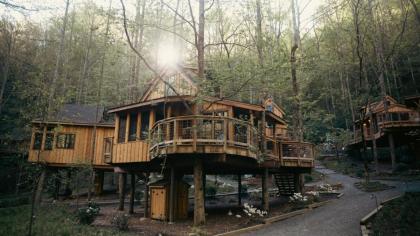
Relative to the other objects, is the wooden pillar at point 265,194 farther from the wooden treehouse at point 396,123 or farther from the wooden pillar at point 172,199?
the wooden treehouse at point 396,123

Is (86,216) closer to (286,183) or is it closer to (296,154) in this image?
(296,154)

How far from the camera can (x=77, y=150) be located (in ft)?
70.1

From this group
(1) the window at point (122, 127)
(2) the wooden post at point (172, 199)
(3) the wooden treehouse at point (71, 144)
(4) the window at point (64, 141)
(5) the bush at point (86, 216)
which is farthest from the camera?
(4) the window at point (64, 141)

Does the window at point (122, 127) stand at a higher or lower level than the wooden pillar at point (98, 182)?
higher

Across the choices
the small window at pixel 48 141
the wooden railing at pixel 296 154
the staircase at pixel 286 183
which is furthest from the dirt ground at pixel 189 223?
the small window at pixel 48 141

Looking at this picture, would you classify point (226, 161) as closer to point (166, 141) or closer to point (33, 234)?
point (166, 141)

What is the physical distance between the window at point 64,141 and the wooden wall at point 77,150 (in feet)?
0.75

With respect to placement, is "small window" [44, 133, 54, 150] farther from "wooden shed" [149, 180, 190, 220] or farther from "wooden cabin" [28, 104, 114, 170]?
"wooden shed" [149, 180, 190, 220]

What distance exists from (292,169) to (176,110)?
26.2 ft

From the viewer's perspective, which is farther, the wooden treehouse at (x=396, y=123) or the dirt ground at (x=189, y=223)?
the wooden treehouse at (x=396, y=123)

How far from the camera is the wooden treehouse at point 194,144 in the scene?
11.4m

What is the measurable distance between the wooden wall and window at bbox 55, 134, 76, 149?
9.0 inches

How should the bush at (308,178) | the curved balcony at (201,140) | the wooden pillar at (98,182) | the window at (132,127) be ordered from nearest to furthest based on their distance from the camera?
1. the curved balcony at (201,140)
2. the window at (132,127)
3. the wooden pillar at (98,182)
4. the bush at (308,178)

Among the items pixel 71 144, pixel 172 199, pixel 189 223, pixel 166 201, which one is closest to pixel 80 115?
pixel 71 144
